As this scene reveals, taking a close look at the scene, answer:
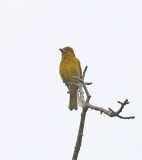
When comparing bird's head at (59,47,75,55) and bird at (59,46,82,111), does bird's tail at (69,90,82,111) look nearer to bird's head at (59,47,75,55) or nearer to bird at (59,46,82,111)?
bird at (59,46,82,111)

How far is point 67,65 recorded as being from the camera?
952cm

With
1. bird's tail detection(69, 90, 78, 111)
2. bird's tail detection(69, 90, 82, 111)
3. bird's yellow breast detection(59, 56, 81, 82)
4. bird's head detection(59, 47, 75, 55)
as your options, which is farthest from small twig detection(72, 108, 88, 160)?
bird's head detection(59, 47, 75, 55)

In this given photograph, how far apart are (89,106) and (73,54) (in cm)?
598

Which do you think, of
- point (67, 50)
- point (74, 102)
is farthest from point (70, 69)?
point (74, 102)

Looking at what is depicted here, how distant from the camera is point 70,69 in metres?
9.41

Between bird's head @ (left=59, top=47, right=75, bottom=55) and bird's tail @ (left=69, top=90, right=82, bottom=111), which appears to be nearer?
bird's tail @ (left=69, top=90, right=82, bottom=111)

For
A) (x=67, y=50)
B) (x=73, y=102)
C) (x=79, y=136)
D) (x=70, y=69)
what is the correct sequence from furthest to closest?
1. (x=67, y=50)
2. (x=70, y=69)
3. (x=73, y=102)
4. (x=79, y=136)

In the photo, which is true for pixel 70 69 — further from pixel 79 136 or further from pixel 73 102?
pixel 79 136

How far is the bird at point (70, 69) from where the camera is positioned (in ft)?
30.9

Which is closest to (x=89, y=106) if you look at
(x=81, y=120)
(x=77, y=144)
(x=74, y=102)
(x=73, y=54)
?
(x=81, y=120)

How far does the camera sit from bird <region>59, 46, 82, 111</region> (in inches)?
371

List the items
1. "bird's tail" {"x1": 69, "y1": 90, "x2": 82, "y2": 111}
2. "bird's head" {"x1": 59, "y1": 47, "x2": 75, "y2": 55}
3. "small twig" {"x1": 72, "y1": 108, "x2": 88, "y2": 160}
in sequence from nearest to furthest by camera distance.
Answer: "small twig" {"x1": 72, "y1": 108, "x2": 88, "y2": 160} → "bird's tail" {"x1": 69, "y1": 90, "x2": 82, "y2": 111} → "bird's head" {"x1": 59, "y1": 47, "x2": 75, "y2": 55}

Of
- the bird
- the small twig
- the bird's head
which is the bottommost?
Result: the small twig

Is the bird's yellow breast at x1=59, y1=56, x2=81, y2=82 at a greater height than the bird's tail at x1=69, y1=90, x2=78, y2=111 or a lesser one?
greater
